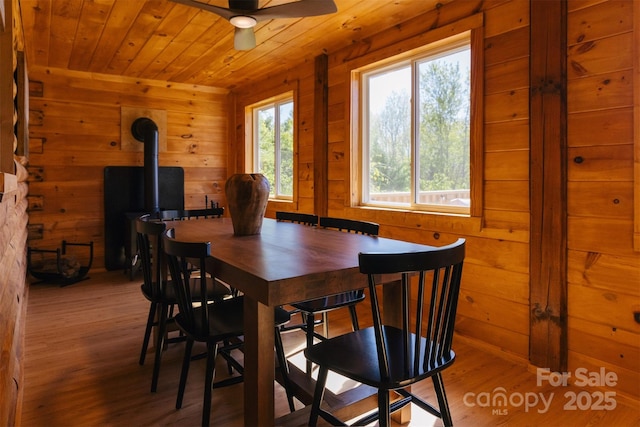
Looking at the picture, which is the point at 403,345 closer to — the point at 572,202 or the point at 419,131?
the point at 572,202

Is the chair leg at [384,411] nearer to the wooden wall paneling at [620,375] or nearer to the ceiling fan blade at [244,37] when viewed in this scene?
the wooden wall paneling at [620,375]

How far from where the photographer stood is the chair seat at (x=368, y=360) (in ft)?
4.51

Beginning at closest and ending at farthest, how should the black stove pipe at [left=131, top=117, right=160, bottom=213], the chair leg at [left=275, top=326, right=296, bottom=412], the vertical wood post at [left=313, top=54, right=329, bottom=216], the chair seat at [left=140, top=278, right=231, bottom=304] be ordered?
the chair leg at [left=275, top=326, right=296, bottom=412], the chair seat at [left=140, top=278, right=231, bottom=304], the vertical wood post at [left=313, top=54, right=329, bottom=216], the black stove pipe at [left=131, top=117, right=160, bottom=213]

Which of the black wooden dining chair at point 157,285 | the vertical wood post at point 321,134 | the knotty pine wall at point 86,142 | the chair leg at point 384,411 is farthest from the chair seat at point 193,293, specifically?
the knotty pine wall at point 86,142

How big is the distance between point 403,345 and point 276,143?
424cm

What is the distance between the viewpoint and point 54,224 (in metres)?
4.93

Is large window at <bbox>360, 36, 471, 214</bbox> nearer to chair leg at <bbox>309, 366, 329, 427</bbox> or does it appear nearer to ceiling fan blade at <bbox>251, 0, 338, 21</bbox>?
ceiling fan blade at <bbox>251, 0, 338, 21</bbox>

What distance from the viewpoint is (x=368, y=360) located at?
59.1 inches

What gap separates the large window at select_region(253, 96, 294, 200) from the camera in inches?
202

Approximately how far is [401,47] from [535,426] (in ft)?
8.91

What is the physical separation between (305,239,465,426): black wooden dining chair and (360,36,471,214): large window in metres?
1.66

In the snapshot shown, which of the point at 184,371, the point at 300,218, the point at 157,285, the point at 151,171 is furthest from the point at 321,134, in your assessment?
the point at 184,371

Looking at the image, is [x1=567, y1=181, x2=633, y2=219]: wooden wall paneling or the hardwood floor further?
[x1=567, y1=181, x2=633, y2=219]: wooden wall paneling

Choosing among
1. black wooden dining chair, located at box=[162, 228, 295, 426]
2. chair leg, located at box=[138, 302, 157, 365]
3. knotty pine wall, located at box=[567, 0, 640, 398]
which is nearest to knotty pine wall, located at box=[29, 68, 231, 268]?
chair leg, located at box=[138, 302, 157, 365]
